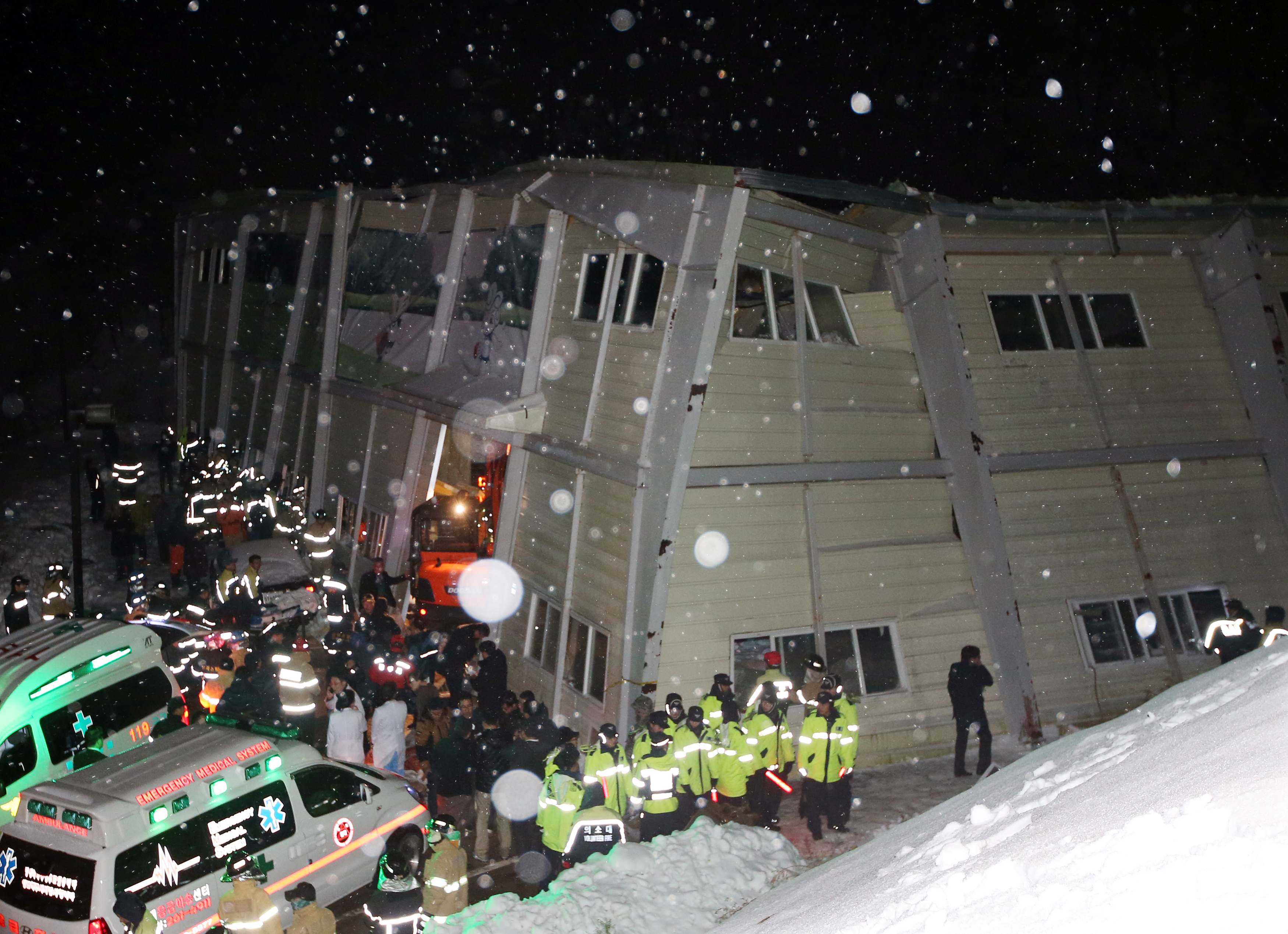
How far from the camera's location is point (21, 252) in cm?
6725

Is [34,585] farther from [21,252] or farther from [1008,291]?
[21,252]

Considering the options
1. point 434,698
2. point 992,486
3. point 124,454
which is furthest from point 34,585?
→ point 992,486

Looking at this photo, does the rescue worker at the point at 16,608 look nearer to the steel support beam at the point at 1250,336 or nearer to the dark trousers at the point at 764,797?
the dark trousers at the point at 764,797

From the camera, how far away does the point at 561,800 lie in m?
8.28

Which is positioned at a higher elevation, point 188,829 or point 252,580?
point 252,580

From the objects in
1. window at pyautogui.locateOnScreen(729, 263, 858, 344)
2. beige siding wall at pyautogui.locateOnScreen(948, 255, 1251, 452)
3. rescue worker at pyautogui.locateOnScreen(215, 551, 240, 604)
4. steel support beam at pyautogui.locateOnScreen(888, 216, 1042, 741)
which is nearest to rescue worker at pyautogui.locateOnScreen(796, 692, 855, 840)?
steel support beam at pyautogui.locateOnScreen(888, 216, 1042, 741)

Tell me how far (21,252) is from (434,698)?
71604 mm

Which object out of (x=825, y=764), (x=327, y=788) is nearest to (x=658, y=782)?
(x=825, y=764)

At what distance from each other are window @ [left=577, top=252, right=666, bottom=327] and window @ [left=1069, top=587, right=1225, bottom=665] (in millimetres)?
6819

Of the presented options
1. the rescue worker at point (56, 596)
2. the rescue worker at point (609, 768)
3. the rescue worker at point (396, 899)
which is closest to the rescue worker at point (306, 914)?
the rescue worker at point (396, 899)

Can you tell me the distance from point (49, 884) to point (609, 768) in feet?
14.4

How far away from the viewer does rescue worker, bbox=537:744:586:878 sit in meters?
8.27

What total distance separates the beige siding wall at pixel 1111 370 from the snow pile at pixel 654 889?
6658 mm

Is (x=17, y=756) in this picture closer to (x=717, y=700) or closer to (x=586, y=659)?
(x=586, y=659)
